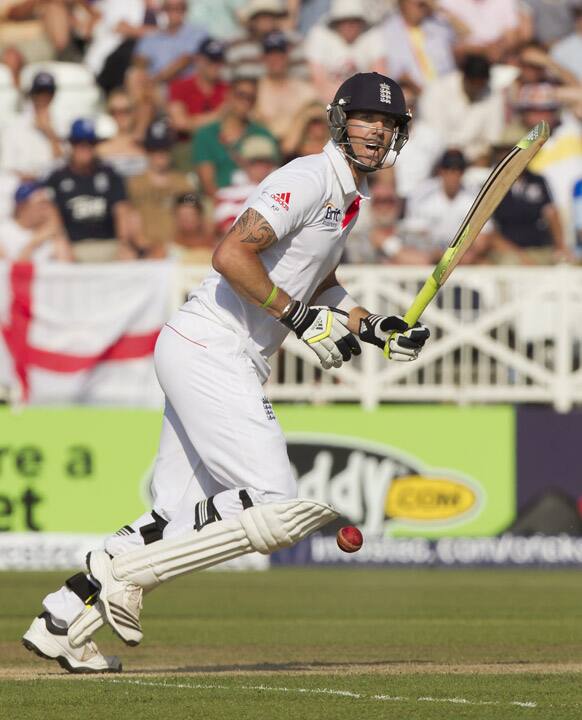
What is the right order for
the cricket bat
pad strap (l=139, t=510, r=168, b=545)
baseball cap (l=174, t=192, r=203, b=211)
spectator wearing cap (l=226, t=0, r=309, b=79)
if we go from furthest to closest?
spectator wearing cap (l=226, t=0, r=309, b=79) → baseball cap (l=174, t=192, r=203, b=211) → the cricket bat → pad strap (l=139, t=510, r=168, b=545)

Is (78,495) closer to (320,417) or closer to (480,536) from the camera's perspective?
(320,417)

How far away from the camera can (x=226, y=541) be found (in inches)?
254

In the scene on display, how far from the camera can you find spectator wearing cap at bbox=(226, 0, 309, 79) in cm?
1667

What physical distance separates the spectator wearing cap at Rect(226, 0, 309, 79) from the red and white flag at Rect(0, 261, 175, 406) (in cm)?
333

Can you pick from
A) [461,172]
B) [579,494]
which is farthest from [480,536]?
[461,172]

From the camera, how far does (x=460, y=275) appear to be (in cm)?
1391

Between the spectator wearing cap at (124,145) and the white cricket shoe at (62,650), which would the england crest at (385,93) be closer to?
the white cricket shoe at (62,650)

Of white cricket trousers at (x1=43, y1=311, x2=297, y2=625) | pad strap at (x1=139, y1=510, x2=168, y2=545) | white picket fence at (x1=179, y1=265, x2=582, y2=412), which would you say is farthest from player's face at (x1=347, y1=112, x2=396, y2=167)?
white picket fence at (x1=179, y1=265, x2=582, y2=412)

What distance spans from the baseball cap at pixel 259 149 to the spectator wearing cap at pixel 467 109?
75.1 inches

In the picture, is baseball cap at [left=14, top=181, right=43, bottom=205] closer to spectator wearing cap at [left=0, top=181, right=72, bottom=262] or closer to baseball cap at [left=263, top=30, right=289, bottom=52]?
spectator wearing cap at [left=0, top=181, right=72, bottom=262]

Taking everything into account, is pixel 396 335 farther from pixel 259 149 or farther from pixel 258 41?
pixel 258 41

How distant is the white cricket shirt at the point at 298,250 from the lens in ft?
21.9

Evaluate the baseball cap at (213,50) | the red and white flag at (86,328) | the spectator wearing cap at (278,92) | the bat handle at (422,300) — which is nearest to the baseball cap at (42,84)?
the baseball cap at (213,50)

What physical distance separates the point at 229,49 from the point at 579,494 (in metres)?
6.29
